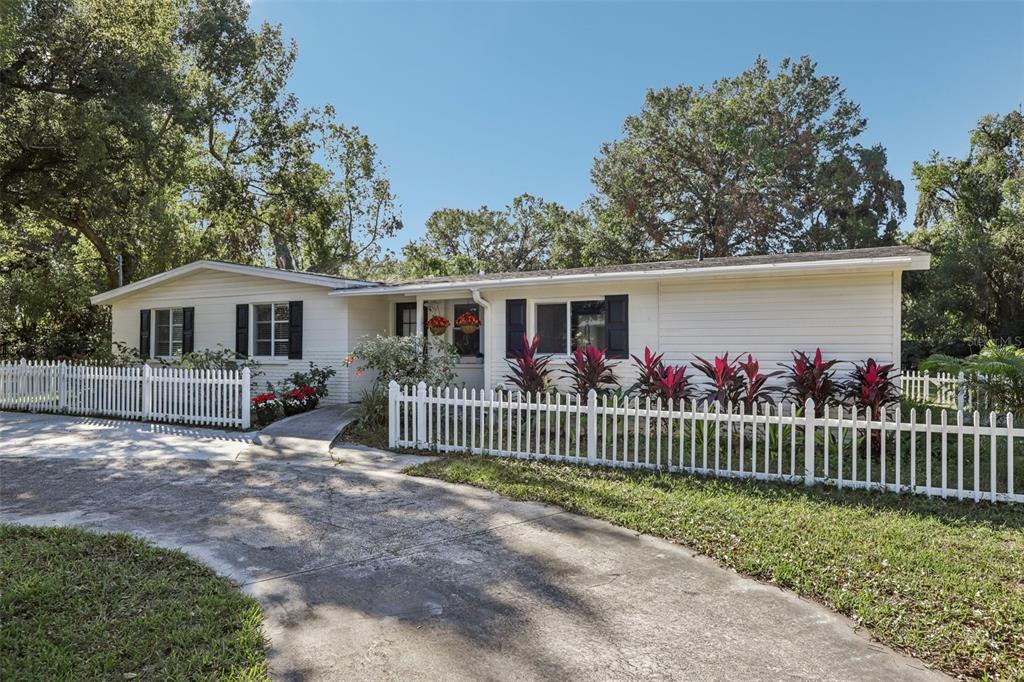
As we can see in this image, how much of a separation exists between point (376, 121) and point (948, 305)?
2527 cm

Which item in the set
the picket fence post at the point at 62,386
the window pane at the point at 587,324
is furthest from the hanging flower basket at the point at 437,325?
the picket fence post at the point at 62,386

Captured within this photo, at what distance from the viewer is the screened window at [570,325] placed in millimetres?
10906

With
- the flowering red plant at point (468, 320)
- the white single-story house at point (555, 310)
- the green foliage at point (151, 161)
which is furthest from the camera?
the green foliage at point (151, 161)

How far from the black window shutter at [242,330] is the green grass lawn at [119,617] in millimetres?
9831

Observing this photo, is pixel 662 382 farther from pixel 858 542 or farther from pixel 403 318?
pixel 403 318

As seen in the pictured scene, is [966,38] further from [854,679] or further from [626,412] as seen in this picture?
[854,679]

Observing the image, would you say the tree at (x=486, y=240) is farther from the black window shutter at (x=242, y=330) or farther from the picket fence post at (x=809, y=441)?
the picket fence post at (x=809, y=441)

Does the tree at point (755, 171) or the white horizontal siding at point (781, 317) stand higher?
the tree at point (755, 171)

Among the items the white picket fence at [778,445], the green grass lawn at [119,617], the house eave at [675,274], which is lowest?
the green grass lawn at [119,617]

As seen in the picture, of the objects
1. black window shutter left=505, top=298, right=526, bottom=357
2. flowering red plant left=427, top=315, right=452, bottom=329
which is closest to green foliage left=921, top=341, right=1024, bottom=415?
black window shutter left=505, top=298, right=526, bottom=357

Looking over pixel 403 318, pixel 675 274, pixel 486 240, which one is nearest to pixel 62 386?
pixel 403 318

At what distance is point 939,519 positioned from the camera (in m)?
5.06

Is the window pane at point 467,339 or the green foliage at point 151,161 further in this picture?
the window pane at point 467,339

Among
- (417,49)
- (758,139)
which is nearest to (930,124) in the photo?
(758,139)
